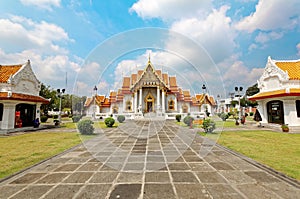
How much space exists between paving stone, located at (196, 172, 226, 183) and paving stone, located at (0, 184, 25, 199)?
4.45 metres

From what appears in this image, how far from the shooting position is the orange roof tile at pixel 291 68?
1652cm

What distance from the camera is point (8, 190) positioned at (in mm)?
3812

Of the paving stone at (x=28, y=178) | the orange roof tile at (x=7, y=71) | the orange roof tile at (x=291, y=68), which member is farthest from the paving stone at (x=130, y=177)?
the orange roof tile at (x=291, y=68)

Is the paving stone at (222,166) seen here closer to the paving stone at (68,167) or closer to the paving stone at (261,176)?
the paving stone at (261,176)

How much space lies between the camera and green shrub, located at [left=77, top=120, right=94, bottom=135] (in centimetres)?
1188

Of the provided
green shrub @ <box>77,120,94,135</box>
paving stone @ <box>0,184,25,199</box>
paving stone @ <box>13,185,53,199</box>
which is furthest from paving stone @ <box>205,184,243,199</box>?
green shrub @ <box>77,120,94,135</box>

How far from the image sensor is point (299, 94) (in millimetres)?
14984

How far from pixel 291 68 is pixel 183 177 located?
2032cm

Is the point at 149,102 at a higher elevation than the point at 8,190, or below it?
higher

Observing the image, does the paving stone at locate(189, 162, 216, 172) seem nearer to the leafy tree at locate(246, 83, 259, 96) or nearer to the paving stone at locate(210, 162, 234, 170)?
the paving stone at locate(210, 162, 234, 170)

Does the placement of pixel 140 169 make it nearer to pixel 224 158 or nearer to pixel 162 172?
pixel 162 172

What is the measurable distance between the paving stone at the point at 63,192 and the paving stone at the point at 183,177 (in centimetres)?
242

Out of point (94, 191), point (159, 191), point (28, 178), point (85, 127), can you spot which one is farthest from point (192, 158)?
point (85, 127)

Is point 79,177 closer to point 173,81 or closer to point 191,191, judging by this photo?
point 191,191
